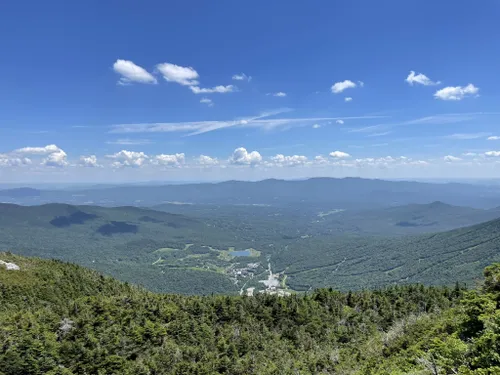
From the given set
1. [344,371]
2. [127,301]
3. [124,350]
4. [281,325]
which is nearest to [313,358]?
[344,371]

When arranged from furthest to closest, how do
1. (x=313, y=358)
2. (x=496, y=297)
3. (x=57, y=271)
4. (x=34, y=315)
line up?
(x=57, y=271)
(x=34, y=315)
(x=313, y=358)
(x=496, y=297)

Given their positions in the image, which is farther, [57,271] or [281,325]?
[57,271]

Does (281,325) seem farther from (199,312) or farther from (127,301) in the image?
(127,301)

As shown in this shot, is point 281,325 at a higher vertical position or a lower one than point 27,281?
lower

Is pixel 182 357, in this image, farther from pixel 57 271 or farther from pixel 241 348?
pixel 57 271

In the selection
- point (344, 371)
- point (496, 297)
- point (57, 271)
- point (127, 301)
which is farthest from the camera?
point (57, 271)

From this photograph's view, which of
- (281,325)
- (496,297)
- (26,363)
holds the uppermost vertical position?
(496,297)
